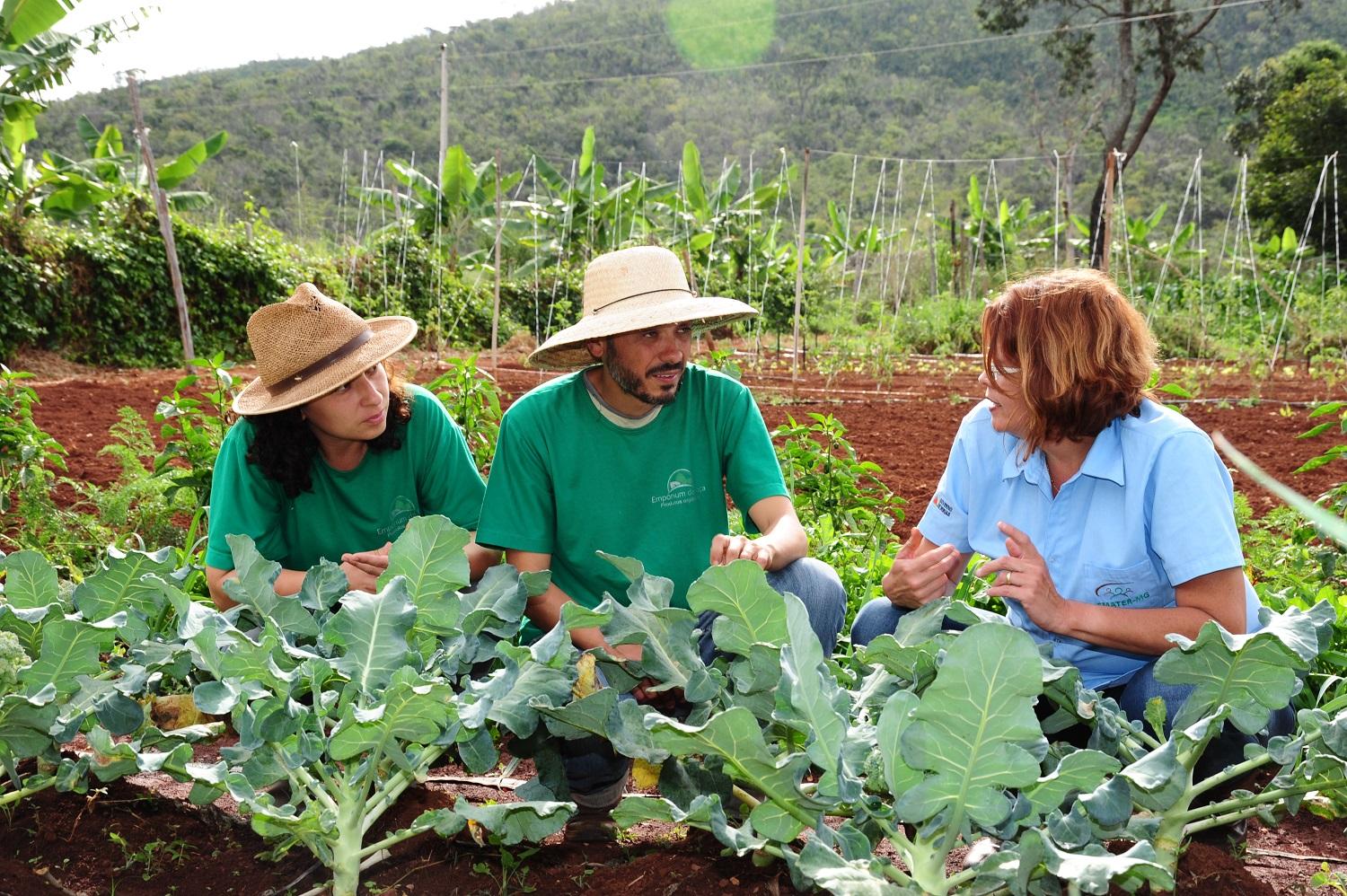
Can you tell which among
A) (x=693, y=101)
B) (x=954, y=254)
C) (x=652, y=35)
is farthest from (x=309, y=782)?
(x=652, y=35)

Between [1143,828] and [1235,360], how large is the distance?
10.5 m

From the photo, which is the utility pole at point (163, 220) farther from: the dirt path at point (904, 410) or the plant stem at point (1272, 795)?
the plant stem at point (1272, 795)

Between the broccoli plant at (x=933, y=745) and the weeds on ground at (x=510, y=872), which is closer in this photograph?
the broccoli plant at (x=933, y=745)

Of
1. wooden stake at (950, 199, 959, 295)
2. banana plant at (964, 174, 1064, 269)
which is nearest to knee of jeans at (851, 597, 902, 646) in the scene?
wooden stake at (950, 199, 959, 295)

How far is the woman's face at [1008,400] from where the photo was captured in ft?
6.79

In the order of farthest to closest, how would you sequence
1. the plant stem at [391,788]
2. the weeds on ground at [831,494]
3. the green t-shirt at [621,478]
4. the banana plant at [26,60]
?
the banana plant at [26,60] → the weeds on ground at [831,494] → the green t-shirt at [621,478] → the plant stem at [391,788]

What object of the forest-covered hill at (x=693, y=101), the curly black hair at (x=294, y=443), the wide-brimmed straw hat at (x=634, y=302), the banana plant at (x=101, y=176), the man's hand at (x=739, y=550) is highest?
the forest-covered hill at (x=693, y=101)

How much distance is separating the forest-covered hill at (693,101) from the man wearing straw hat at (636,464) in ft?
71.6

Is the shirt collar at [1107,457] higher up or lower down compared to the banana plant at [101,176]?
lower down

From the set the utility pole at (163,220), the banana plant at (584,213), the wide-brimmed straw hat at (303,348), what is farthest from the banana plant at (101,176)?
the wide-brimmed straw hat at (303,348)

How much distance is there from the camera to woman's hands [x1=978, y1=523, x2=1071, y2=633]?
6.29 ft

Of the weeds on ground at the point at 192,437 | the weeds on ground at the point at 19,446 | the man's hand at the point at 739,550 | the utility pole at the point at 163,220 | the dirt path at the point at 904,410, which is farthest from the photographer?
the utility pole at the point at 163,220

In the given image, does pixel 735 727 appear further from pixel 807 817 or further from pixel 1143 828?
pixel 1143 828

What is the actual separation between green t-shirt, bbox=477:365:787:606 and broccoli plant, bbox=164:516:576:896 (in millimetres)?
614
